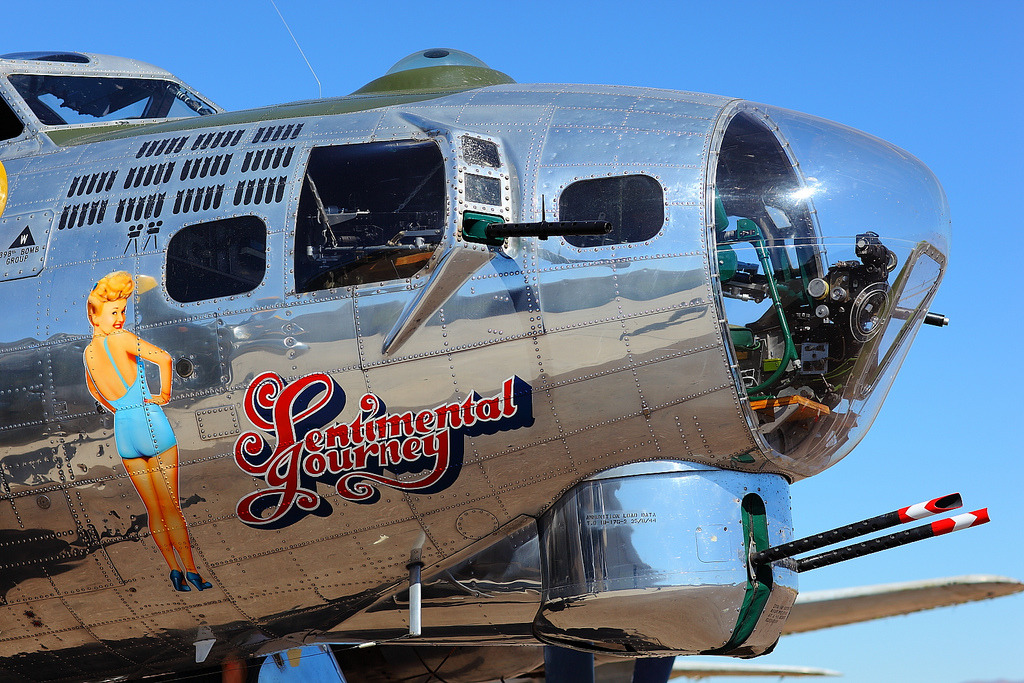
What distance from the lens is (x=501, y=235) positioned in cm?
627

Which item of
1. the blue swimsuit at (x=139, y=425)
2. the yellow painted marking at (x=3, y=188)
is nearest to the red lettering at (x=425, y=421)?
the blue swimsuit at (x=139, y=425)

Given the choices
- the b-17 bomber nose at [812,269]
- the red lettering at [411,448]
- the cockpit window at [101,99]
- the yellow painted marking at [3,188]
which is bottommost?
the red lettering at [411,448]

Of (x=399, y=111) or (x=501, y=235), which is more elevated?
(x=399, y=111)


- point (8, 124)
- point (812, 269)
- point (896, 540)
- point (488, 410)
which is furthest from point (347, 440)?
point (8, 124)

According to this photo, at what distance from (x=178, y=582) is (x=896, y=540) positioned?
4089 millimetres

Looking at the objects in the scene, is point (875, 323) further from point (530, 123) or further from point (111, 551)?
point (111, 551)

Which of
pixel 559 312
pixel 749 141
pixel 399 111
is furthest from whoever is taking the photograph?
pixel 399 111

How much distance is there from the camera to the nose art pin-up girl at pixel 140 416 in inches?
254

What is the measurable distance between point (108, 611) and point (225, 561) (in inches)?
35.4

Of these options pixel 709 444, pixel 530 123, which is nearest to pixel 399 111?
pixel 530 123

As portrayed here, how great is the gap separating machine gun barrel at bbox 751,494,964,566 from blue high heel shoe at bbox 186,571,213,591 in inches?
124

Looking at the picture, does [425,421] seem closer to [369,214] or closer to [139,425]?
[369,214]

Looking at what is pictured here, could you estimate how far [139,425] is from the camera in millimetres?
6469

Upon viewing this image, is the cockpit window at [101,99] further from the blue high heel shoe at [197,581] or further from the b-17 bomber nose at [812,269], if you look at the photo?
the b-17 bomber nose at [812,269]
